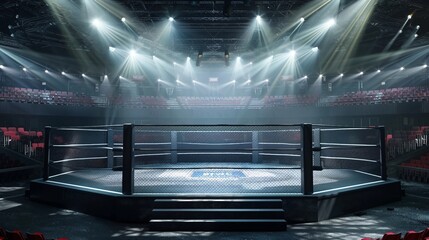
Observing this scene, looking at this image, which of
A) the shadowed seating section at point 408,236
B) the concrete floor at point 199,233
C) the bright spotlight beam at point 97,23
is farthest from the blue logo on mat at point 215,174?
the bright spotlight beam at point 97,23

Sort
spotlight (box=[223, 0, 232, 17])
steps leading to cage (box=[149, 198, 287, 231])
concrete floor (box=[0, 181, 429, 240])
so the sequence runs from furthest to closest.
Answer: spotlight (box=[223, 0, 232, 17]) < steps leading to cage (box=[149, 198, 287, 231]) < concrete floor (box=[0, 181, 429, 240])

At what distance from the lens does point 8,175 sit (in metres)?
9.53

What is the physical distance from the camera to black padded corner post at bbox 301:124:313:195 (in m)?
4.89

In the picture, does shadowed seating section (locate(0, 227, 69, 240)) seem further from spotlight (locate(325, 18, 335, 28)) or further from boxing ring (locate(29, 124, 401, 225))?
spotlight (locate(325, 18, 335, 28))

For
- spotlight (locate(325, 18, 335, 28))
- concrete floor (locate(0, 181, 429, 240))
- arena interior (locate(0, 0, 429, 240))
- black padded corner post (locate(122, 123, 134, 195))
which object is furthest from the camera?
spotlight (locate(325, 18, 335, 28))

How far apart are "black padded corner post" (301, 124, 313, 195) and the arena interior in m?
0.02

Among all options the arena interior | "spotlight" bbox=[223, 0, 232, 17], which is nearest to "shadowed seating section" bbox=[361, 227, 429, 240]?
the arena interior

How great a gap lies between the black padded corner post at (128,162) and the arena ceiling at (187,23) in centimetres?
778

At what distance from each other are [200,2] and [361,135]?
890 cm

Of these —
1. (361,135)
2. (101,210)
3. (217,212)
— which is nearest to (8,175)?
(101,210)

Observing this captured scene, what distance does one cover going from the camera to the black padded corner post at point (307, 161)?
193 inches

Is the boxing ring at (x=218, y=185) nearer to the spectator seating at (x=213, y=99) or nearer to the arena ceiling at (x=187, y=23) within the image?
the arena ceiling at (x=187, y=23)

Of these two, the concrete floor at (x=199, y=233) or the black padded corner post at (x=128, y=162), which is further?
the black padded corner post at (x=128, y=162)

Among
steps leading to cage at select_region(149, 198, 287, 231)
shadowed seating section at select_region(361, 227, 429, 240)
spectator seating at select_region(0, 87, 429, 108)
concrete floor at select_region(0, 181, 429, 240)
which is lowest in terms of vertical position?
concrete floor at select_region(0, 181, 429, 240)
